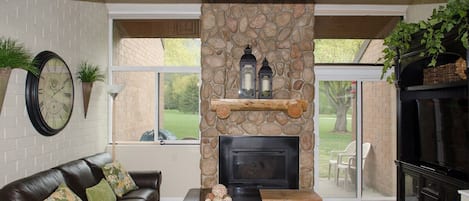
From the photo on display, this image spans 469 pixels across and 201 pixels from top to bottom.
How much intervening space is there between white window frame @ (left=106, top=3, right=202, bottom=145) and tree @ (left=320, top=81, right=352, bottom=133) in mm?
2030

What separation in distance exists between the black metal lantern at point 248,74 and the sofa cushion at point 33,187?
2.73 metres

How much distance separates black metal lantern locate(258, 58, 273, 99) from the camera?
19.5 ft

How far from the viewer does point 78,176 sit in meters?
4.48

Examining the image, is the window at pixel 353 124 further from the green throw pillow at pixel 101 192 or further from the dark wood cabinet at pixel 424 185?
the green throw pillow at pixel 101 192

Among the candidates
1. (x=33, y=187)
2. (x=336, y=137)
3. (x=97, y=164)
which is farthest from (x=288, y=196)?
(x=33, y=187)

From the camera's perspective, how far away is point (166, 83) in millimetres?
6727

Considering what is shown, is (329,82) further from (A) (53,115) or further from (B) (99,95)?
(A) (53,115)

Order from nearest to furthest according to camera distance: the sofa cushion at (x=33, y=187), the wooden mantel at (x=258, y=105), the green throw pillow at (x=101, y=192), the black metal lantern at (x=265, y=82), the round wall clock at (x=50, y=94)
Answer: the sofa cushion at (x=33, y=187)
the round wall clock at (x=50, y=94)
the green throw pillow at (x=101, y=192)
the wooden mantel at (x=258, y=105)
the black metal lantern at (x=265, y=82)

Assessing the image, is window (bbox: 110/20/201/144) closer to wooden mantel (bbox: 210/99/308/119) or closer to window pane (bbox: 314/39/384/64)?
wooden mantel (bbox: 210/99/308/119)

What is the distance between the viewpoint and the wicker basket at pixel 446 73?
12.3ft

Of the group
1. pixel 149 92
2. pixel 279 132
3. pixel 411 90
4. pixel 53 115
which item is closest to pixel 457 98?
pixel 411 90

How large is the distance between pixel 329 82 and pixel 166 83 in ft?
8.20

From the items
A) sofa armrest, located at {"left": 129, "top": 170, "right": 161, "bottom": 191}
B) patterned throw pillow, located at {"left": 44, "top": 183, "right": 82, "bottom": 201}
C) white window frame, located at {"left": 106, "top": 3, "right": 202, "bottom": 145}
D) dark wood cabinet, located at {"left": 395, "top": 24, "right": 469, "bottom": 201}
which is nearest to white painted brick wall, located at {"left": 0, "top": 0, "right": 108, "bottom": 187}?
white window frame, located at {"left": 106, "top": 3, "right": 202, "bottom": 145}

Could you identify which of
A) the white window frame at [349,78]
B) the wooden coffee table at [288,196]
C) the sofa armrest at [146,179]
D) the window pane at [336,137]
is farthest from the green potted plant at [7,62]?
the window pane at [336,137]
